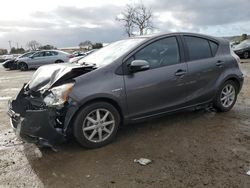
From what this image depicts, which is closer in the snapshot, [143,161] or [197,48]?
[143,161]

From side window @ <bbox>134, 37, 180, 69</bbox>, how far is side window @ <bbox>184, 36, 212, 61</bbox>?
0.30 metres

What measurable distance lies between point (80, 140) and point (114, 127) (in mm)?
555

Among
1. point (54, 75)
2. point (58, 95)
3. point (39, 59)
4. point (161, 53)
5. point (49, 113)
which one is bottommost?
point (49, 113)

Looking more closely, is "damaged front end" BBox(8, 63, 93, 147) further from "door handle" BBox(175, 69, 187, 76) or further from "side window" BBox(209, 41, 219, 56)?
"side window" BBox(209, 41, 219, 56)

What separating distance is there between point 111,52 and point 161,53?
2.75 feet

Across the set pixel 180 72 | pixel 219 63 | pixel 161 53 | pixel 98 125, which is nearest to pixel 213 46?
pixel 219 63

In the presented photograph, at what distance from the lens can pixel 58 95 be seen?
418cm

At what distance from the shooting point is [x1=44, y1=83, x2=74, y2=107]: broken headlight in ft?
13.6

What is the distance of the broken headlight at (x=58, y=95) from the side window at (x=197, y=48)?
7.63 ft

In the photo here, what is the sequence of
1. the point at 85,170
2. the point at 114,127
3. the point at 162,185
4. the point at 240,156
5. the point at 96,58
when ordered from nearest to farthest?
the point at 162,185 < the point at 85,170 < the point at 240,156 < the point at 114,127 < the point at 96,58

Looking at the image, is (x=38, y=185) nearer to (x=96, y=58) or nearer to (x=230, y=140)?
(x=96, y=58)

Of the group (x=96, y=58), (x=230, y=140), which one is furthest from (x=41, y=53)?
(x=230, y=140)

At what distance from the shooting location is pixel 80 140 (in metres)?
4.29

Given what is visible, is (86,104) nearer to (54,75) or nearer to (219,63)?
(54,75)
